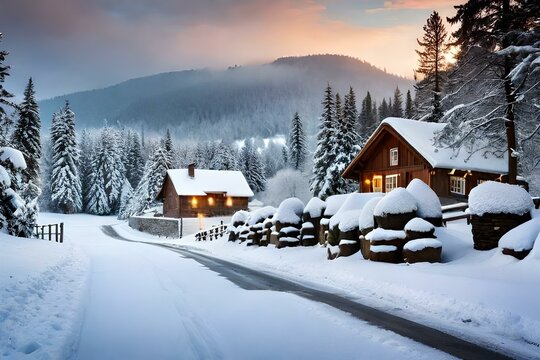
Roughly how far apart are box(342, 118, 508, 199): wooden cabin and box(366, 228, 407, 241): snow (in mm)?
14208

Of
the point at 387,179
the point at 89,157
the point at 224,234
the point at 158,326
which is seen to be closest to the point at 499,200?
the point at 158,326

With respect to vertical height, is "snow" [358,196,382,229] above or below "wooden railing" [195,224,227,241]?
above

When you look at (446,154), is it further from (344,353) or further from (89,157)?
(89,157)

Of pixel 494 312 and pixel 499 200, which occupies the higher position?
pixel 499 200

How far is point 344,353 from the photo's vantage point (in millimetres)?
5832

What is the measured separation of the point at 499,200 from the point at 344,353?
895 centimetres

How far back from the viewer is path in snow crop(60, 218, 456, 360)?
589 cm

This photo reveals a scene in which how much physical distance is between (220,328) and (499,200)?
963cm

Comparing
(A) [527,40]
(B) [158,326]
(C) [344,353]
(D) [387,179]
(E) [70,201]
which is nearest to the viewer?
(C) [344,353]

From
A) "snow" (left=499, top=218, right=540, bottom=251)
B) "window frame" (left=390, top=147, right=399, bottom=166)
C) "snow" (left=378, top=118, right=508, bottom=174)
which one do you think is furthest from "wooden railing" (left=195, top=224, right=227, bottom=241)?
"snow" (left=499, top=218, right=540, bottom=251)

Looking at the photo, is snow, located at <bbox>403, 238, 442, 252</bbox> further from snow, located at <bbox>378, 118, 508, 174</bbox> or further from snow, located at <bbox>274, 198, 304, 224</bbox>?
snow, located at <bbox>378, 118, 508, 174</bbox>

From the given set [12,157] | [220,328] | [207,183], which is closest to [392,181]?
[12,157]

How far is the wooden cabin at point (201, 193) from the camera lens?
5712 centimetres

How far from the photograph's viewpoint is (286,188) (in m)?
86.1
